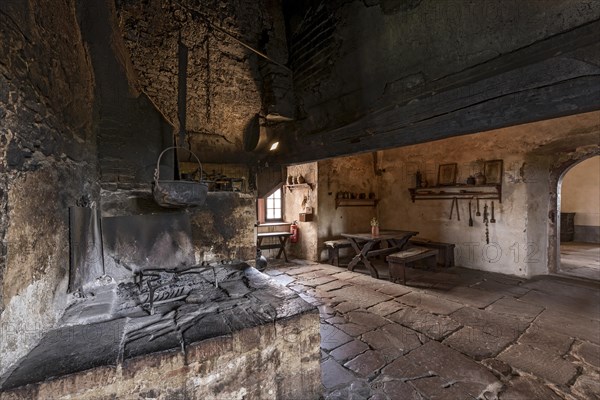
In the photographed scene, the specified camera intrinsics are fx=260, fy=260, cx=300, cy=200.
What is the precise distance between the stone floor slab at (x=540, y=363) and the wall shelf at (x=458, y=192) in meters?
3.82

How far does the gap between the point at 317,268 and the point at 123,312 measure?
187 inches

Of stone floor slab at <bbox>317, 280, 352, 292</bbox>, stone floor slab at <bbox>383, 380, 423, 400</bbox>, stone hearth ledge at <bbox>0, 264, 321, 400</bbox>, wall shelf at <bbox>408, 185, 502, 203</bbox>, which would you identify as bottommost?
stone floor slab at <bbox>317, 280, 352, 292</bbox>

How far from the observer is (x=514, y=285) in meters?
4.80

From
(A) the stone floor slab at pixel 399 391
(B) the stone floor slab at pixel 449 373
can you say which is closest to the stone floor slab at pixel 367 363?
(A) the stone floor slab at pixel 399 391

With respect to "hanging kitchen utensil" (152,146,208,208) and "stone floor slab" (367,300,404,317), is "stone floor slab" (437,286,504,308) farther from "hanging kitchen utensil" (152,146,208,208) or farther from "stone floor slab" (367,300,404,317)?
"hanging kitchen utensil" (152,146,208,208)

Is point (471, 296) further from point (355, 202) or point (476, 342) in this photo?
point (355, 202)

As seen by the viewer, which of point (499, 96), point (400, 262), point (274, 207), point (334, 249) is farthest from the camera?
point (274, 207)

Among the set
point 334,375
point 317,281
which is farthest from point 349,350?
point 317,281

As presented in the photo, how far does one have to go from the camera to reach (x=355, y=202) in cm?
766

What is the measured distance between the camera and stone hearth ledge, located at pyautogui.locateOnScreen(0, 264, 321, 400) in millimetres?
1303

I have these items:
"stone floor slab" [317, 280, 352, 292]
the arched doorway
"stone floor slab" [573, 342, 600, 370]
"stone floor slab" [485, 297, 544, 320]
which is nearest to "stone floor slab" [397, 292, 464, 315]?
"stone floor slab" [485, 297, 544, 320]

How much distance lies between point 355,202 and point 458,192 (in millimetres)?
2610

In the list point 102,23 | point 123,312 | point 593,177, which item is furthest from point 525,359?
point 593,177

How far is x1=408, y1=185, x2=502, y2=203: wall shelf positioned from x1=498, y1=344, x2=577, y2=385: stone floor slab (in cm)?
382
